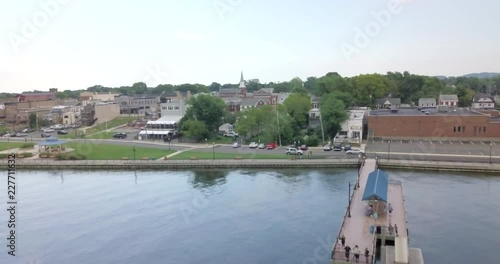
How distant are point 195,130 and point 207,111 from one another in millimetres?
4719

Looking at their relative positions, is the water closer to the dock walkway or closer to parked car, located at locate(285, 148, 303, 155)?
the dock walkway

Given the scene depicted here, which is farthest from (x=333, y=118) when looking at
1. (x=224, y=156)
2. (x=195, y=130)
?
(x=195, y=130)

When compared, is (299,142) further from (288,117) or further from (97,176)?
(97,176)

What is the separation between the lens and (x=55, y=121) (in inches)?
2803

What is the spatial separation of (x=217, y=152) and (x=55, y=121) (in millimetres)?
41176

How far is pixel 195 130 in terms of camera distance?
49.4 metres

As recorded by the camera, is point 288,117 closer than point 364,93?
Yes

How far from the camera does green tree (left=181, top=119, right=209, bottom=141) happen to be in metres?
49.5

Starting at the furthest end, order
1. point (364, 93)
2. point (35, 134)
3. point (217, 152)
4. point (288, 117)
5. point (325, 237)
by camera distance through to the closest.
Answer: point (364, 93), point (35, 134), point (288, 117), point (217, 152), point (325, 237)

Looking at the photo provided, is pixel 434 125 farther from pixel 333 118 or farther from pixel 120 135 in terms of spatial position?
pixel 120 135

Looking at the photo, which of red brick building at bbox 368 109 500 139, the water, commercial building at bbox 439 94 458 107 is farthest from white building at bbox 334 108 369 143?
commercial building at bbox 439 94 458 107

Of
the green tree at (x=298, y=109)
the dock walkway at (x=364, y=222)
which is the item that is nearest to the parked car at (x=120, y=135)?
the green tree at (x=298, y=109)

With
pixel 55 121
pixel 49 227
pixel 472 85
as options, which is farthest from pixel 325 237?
pixel 472 85

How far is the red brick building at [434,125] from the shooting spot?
44.4 m
